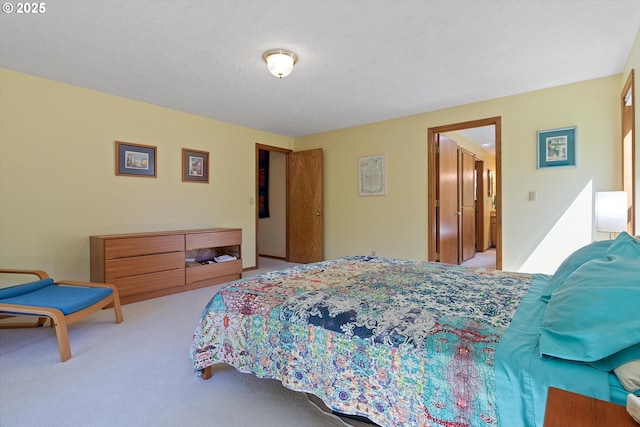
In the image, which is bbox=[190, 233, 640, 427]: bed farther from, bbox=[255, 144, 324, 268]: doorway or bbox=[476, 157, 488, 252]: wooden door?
bbox=[476, 157, 488, 252]: wooden door

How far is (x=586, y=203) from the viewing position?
3314mm

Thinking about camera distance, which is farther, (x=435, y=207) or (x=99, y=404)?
(x=435, y=207)

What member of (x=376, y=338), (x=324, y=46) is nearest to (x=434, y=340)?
(x=376, y=338)

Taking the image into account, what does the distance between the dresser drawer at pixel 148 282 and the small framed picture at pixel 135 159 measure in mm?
1303

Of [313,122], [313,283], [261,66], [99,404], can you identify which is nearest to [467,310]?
[313,283]

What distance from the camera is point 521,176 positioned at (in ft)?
12.2

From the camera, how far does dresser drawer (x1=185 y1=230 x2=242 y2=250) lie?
4.01 metres

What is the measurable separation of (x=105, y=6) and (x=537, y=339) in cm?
301

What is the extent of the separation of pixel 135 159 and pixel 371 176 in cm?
333

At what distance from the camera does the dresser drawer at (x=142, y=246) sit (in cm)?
330

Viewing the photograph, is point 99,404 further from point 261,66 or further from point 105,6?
point 261,66

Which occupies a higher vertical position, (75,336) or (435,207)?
(435,207)

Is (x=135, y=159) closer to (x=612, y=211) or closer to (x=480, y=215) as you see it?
(x=612, y=211)

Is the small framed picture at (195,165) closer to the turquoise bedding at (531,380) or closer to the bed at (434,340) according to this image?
the bed at (434,340)
